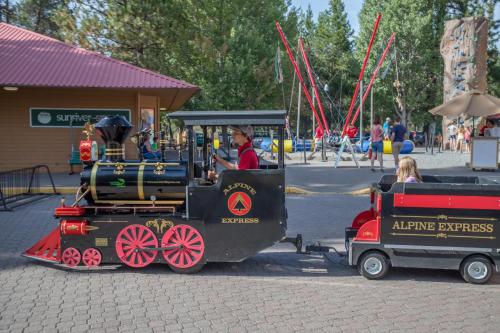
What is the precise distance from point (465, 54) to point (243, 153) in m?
26.7

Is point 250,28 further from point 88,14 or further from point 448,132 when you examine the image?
point 448,132

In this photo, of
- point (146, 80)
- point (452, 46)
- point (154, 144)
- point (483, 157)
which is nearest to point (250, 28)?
point (452, 46)

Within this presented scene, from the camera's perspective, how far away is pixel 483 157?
17.5 meters

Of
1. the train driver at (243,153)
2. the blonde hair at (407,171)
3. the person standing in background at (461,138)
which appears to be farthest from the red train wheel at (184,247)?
the person standing in background at (461,138)

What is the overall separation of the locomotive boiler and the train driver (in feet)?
1.61

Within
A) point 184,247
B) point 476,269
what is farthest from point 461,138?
point 184,247

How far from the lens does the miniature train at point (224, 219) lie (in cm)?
597

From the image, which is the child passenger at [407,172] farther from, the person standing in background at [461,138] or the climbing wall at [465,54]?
the climbing wall at [465,54]

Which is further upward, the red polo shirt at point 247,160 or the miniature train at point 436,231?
the red polo shirt at point 247,160

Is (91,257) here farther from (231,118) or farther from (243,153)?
(231,118)

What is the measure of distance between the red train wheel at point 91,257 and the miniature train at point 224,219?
0.01m

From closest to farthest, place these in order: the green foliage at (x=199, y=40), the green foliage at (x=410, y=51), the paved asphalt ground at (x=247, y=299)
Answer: the paved asphalt ground at (x=247, y=299) < the green foliage at (x=199, y=40) < the green foliage at (x=410, y=51)

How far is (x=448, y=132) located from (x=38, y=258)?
30346 mm

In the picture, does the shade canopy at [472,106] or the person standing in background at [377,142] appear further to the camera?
the shade canopy at [472,106]
